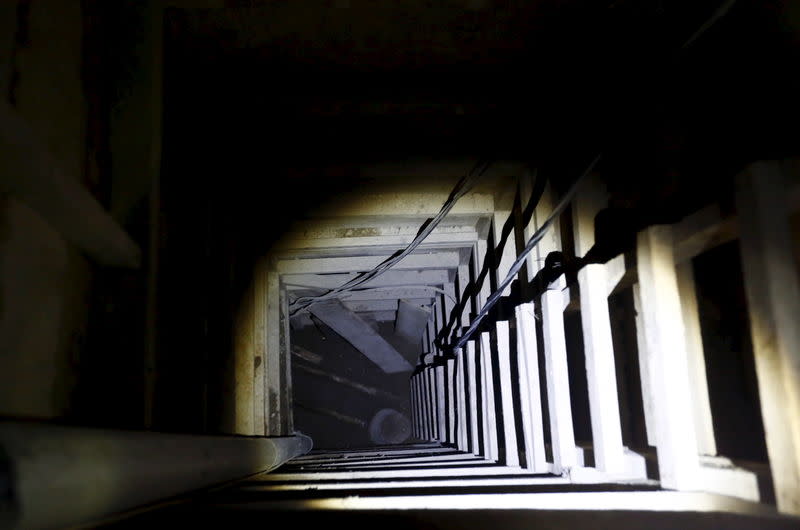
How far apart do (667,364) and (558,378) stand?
28.9 inches

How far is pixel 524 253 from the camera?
2.20m

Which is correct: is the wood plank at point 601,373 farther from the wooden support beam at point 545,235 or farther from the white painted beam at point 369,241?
the white painted beam at point 369,241

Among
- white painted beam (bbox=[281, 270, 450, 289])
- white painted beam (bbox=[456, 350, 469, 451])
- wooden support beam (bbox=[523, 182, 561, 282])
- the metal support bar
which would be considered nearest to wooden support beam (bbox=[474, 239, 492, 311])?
white painted beam (bbox=[456, 350, 469, 451])

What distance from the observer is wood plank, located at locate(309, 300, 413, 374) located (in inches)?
257

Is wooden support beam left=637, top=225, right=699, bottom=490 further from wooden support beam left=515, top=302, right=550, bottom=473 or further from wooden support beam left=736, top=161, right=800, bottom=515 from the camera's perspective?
wooden support beam left=515, top=302, right=550, bottom=473

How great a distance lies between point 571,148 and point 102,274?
1.97 meters

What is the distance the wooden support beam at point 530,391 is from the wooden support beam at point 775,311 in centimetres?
129

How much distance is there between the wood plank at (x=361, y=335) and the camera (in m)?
6.52

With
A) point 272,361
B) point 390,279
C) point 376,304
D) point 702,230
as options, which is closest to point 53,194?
point 702,230

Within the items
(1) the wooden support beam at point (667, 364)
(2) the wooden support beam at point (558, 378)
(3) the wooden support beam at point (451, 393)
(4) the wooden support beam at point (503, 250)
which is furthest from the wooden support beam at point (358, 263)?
(1) the wooden support beam at point (667, 364)

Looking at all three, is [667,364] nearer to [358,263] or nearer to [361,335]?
[358,263]

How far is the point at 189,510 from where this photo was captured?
1.18 m

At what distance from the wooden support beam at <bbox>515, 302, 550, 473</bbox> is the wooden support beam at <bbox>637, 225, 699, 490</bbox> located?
94 cm

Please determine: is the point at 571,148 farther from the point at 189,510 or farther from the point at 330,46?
the point at 189,510
